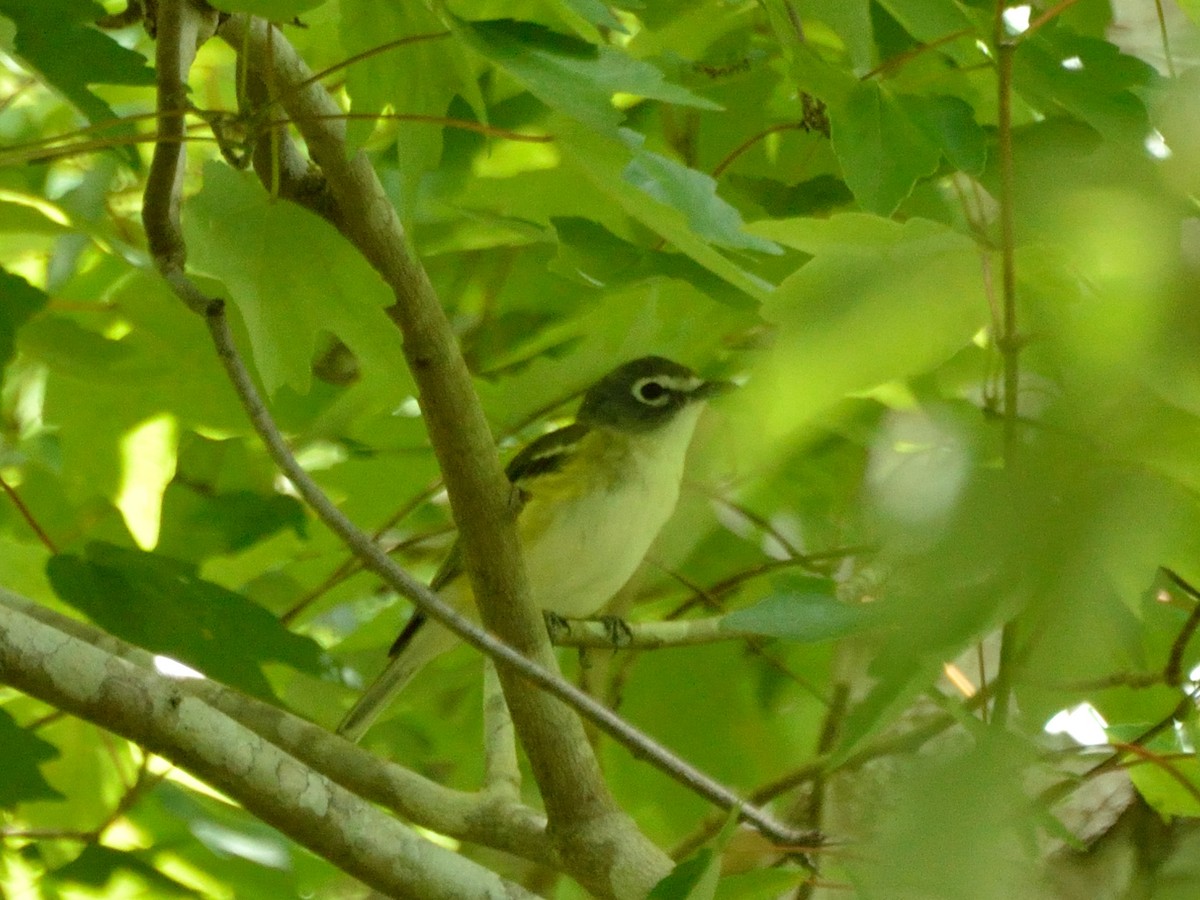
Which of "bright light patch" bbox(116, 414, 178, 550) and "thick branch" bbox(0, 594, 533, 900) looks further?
"bright light patch" bbox(116, 414, 178, 550)

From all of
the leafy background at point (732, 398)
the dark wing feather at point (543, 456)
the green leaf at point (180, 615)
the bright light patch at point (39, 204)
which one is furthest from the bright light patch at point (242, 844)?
the bright light patch at point (39, 204)

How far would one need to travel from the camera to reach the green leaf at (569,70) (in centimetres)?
142

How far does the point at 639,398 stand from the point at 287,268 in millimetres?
2115

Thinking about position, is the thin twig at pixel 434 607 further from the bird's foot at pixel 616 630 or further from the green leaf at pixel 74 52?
the bird's foot at pixel 616 630

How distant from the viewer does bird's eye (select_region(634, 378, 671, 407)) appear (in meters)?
3.75

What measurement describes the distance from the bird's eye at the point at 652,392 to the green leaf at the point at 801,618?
8.08 feet

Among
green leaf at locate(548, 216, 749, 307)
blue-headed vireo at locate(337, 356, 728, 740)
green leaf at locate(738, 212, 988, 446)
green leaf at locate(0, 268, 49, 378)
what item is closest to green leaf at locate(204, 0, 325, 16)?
green leaf at locate(738, 212, 988, 446)

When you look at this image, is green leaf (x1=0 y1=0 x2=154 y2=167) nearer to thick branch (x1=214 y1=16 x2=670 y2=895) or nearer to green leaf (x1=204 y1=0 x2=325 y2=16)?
thick branch (x1=214 y1=16 x2=670 y2=895)

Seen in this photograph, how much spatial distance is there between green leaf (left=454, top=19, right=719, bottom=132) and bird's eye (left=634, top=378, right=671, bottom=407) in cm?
223

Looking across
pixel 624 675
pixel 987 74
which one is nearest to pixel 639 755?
pixel 987 74

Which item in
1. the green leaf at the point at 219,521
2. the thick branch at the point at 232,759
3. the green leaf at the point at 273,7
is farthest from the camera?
the green leaf at the point at 219,521

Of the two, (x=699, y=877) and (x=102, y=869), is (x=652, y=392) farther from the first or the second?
(x=699, y=877)

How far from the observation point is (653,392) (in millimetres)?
3816

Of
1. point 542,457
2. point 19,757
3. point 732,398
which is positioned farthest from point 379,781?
point 542,457
